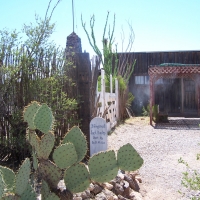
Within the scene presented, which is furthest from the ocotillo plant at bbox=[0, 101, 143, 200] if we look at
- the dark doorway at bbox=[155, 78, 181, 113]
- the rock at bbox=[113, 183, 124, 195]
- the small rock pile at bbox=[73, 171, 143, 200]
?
the dark doorway at bbox=[155, 78, 181, 113]

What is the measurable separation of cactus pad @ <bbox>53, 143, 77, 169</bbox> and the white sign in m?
2.68

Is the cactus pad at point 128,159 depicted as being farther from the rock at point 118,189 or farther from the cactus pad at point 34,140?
the rock at point 118,189

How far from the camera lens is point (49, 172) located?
9.89 feet

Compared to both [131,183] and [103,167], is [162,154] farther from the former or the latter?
[103,167]

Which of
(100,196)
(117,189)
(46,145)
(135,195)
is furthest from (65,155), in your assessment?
(135,195)

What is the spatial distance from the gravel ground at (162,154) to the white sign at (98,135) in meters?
0.89

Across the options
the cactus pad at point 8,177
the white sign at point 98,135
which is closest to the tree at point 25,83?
the white sign at point 98,135

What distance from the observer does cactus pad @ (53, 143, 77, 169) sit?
2.92 metres

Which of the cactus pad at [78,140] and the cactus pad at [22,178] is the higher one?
the cactus pad at [78,140]

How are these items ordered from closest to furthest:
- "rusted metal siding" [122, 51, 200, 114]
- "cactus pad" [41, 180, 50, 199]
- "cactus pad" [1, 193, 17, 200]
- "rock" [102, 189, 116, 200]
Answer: "cactus pad" [1, 193, 17, 200] < "cactus pad" [41, 180, 50, 199] < "rock" [102, 189, 116, 200] < "rusted metal siding" [122, 51, 200, 114]

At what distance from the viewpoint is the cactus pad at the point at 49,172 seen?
3002 mm

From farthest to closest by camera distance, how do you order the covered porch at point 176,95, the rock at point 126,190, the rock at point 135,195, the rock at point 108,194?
1. the covered porch at point 176,95
2. the rock at point 126,190
3. the rock at point 135,195
4. the rock at point 108,194

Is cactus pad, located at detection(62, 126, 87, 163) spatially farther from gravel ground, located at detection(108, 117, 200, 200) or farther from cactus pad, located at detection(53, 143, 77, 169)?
gravel ground, located at detection(108, 117, 200, 200)

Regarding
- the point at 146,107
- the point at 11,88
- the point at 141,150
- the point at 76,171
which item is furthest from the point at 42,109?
the point at 146,107
